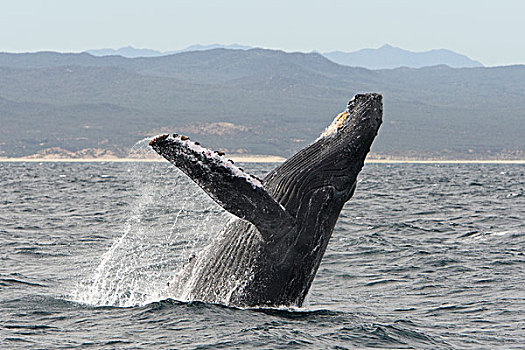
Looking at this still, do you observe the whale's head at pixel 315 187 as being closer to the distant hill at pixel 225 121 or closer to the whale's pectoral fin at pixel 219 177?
the whale's pectoral fin at pixel 219 177

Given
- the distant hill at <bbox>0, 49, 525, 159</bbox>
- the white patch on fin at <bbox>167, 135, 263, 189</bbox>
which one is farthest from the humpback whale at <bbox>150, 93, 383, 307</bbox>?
the distant hill at <bbox>0, 49, 525, 159</bbox>

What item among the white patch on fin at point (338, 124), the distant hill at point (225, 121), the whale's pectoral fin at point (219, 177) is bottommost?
the distant hill at point (225, 121)

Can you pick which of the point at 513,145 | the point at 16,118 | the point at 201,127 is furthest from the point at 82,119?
the point at 513,145

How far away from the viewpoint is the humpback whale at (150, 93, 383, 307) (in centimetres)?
719

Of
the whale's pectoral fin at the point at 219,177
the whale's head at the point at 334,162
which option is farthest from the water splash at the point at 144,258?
the whale's head at the point at 334,162

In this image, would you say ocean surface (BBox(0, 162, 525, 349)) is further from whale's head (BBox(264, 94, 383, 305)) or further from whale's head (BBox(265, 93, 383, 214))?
whale's head (BBox(265, 93, 383, 214))

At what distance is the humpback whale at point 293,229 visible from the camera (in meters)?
7.19

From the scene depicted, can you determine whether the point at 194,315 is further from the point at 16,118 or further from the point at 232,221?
the point at 16,118

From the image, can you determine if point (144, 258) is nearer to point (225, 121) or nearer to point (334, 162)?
point (334, 162)

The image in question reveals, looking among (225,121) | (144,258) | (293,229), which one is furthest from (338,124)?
(225,121)

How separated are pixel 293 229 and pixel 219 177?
1.16m

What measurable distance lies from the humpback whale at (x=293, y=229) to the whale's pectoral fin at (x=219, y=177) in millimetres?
290

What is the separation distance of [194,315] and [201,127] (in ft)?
467

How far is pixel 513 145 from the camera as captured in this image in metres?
148
